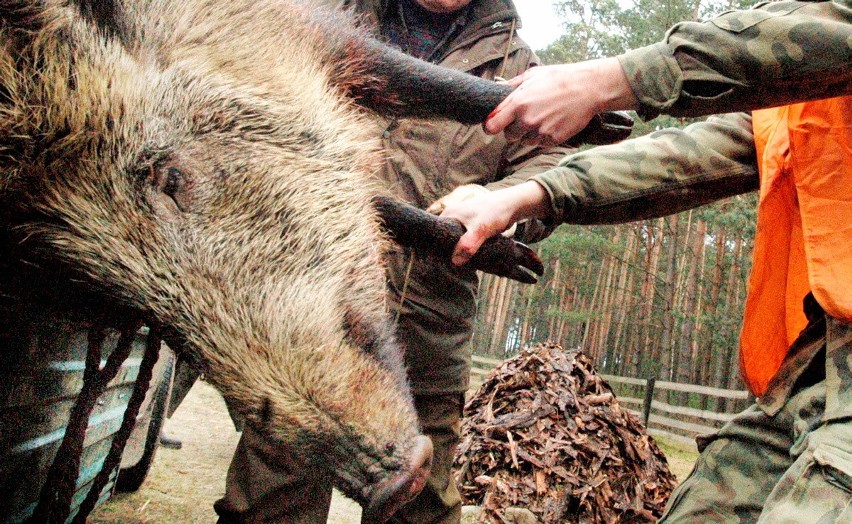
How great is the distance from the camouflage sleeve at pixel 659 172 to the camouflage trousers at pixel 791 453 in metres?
0.62

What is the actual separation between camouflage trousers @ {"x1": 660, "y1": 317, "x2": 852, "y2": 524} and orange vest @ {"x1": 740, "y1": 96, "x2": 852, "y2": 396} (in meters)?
0.08

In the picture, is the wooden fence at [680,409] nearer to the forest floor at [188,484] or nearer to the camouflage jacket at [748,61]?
the forest floor at [188,484]

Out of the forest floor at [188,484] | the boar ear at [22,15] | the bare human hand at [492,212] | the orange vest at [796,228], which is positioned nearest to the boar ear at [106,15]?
the boar ear at [22,15]

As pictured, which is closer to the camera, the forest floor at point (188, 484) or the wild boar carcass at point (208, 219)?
the wild boar carcass at point (208, 219)

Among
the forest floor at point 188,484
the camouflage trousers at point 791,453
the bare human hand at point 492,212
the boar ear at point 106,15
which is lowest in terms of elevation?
the forest floor at point 188,484

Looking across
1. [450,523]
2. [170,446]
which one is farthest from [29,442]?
[170,446]

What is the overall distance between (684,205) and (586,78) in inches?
33.1

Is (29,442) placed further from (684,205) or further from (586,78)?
(684,205)

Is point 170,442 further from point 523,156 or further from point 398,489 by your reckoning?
point 398,489

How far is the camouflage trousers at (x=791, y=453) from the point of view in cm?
142

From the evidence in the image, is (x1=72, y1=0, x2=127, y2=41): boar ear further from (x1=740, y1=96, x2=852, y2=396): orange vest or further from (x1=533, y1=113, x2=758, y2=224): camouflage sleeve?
(x1=740, y1=96, x2=852, y2=396): orange vest

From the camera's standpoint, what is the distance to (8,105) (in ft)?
4.86

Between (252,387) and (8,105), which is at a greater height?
(8,105)

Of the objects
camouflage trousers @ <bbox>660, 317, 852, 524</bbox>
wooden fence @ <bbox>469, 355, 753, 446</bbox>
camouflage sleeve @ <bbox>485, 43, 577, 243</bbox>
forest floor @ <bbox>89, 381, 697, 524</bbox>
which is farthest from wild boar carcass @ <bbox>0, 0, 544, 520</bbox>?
wooden fence @ <bbox>469, 355, 753, 446</bbox>
